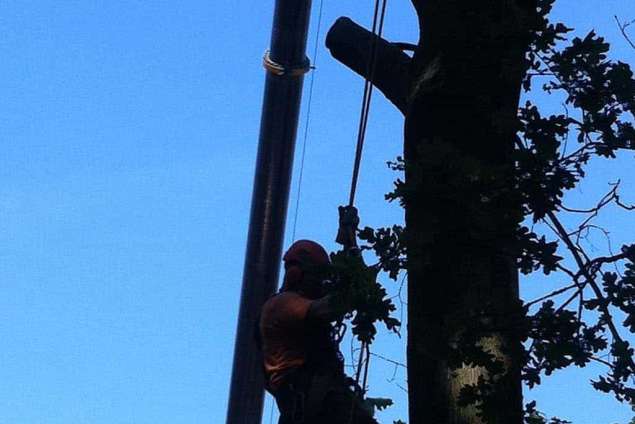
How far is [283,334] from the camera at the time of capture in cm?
632

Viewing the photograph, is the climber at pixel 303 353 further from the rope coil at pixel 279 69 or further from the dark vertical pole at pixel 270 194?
the rope coil at pixel 279 69

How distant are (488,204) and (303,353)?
208 cm

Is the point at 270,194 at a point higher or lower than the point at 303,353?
higher

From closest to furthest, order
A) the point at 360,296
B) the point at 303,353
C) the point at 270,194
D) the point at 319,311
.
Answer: the point at 360,296, the point at 319,311, the point at 303,353, the point at 270,194

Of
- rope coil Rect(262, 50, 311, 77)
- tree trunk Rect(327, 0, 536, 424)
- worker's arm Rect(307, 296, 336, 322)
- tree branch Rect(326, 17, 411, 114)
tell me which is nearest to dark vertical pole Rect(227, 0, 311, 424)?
rope coil Rect(262, 50, 311, 77)

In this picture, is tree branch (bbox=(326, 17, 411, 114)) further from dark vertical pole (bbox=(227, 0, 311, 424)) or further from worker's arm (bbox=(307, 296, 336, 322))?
dark vertical pole (bbox=(227, 0, 311, 424))

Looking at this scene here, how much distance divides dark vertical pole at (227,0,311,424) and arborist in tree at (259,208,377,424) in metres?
1.89

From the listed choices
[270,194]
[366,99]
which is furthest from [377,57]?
[270,194]

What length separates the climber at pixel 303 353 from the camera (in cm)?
610

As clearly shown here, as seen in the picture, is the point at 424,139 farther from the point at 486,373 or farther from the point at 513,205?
the point at 486,373

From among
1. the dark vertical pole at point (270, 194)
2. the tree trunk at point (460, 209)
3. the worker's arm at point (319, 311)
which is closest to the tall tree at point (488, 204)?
the tree trunk at point (460, 209)

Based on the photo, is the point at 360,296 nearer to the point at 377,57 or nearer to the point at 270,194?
the point at 377,57

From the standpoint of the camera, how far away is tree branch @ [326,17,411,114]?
5.43 meters

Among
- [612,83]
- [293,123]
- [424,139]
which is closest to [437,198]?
[424,139]
